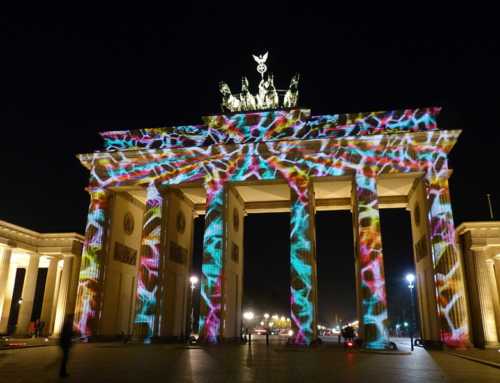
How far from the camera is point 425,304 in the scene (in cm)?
2877

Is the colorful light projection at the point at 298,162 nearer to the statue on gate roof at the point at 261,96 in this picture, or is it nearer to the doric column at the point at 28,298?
the statue on gate roof at the point at 261,96

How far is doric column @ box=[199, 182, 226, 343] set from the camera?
1059 inches

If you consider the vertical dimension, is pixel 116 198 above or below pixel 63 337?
above

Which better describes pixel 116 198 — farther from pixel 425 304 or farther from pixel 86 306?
pixel 425 304

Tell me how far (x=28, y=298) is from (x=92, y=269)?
35.6ft

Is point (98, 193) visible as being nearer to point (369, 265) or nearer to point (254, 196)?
point (254, 196)

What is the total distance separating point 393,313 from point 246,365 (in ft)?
311

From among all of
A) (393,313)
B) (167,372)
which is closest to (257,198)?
(167,372)

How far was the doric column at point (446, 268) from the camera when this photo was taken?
24.4 m

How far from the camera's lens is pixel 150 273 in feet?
93.8

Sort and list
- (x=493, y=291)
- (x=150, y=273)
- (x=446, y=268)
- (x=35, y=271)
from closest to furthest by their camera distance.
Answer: (x=446, y=268) → (x=150, y=273) → (x=493, y=291) → (x=35, y=271)

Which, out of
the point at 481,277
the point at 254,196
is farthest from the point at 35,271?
the point at 481,277

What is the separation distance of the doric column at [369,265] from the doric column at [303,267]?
2820 mm

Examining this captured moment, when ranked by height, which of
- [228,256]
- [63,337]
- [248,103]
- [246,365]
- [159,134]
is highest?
[248,103]
